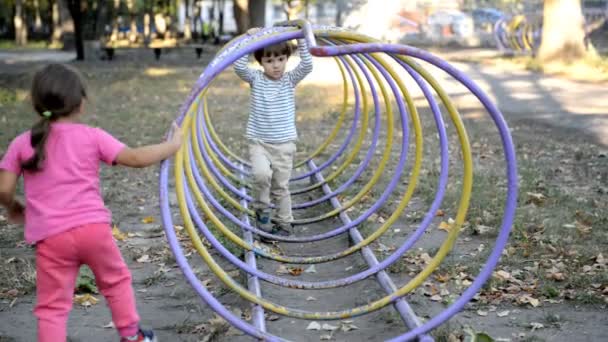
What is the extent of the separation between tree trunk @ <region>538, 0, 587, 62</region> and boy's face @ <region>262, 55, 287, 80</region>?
1363 centimetres

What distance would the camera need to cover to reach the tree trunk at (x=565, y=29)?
1755 centimetres

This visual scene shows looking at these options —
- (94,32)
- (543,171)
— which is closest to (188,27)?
(94,32)

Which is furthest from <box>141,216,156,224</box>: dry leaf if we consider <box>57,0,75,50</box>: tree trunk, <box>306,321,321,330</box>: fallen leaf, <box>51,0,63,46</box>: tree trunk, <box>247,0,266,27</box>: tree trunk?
<box>51,0,63,46</box>: tree trunk

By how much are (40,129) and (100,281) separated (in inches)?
25.1

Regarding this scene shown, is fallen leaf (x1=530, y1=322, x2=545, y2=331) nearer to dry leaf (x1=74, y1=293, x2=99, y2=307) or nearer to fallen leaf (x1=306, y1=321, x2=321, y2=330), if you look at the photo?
fallen leaf (x1=306, y1=321, x2=321, y2=330)

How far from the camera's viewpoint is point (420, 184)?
7.05 meters

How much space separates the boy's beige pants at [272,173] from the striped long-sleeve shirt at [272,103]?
7 cm

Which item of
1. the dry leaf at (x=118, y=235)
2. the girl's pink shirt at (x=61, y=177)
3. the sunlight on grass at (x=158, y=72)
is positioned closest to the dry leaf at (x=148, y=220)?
the dry leaf at (x=118, y=235)

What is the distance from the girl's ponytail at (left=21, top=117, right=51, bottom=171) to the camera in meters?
3.07

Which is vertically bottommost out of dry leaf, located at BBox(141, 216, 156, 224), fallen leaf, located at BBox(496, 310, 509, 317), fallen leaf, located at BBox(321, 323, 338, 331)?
dry leaf, located at BBox(141, 216, 156, 224)

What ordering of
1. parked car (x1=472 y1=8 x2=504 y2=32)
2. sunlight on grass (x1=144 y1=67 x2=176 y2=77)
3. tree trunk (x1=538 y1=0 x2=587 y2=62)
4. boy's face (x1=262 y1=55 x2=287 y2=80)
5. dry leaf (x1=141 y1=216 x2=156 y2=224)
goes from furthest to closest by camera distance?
parked car (x1=472 y1=8 x2=504 y2=32) → sunlight on grass (x1=144 y1=67 x2=176 y2=77) → tree trunk (x1=538 y1=0 x2=587 y2=62) → dry leaf (x1=141 y1=216 x2=156 y2=224) → boy's face (x1=262 y1=55 x2=287 y2=80)

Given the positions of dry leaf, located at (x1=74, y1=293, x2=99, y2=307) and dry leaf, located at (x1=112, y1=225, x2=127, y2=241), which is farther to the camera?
dry leaf, located at (x1=112, y1=225, x2=127, y2=241)

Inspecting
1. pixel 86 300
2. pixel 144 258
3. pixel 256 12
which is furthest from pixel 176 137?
pixel 256 12

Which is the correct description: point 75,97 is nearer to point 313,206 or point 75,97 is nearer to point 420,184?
point 313,206
